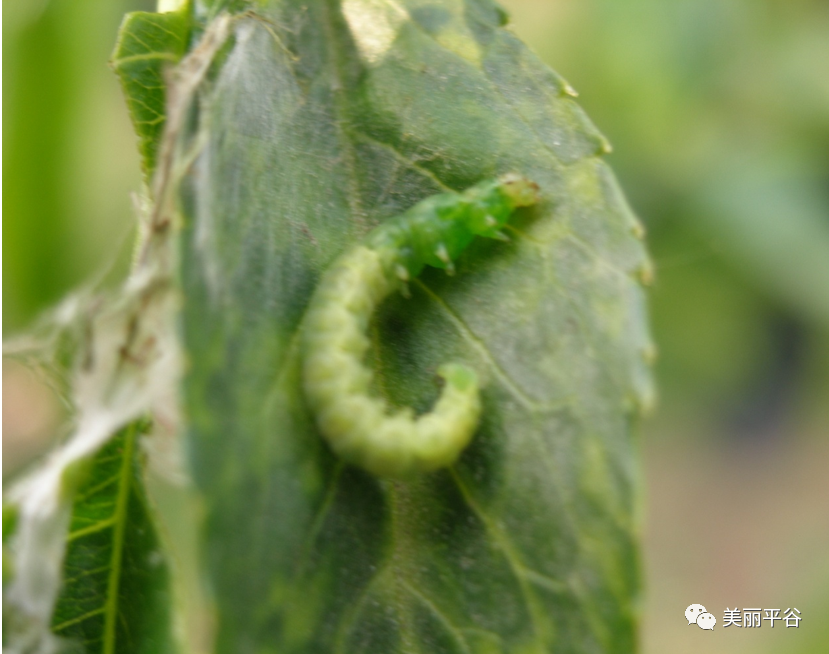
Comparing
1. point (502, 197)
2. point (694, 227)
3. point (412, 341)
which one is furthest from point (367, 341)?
point (694, 227)

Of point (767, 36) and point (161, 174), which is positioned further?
point (767, 36)

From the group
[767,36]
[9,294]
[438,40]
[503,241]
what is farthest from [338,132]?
[767,36]

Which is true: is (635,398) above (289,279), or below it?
below

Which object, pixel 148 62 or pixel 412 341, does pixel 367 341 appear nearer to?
pixel 412 341

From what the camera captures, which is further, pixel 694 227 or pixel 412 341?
pixel 694 227

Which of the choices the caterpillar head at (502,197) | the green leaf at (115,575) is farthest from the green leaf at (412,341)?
the green leaf at (115,575)

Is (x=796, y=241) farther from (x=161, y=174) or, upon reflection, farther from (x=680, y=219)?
(x=161, y=174)
